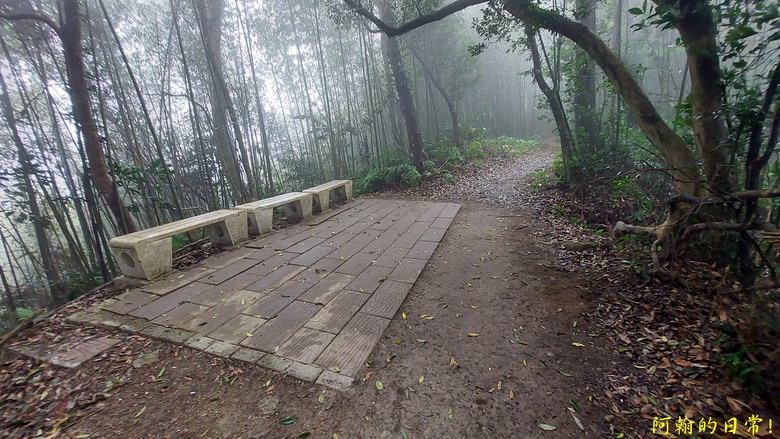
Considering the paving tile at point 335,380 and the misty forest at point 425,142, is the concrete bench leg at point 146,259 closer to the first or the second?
the misty forest at point 425,142

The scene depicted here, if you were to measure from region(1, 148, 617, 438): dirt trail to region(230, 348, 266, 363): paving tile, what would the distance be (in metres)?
0.04

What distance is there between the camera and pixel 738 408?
1253 mm

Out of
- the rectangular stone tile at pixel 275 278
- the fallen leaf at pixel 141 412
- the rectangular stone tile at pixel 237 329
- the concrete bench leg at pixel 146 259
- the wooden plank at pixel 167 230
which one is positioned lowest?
the fallen leaf at pixel 141 412

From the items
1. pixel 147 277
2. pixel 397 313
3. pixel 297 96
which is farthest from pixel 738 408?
pixel 297 96

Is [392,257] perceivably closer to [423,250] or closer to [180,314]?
[423,250]

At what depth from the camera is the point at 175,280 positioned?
2.75m

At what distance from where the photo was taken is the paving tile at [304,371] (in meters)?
1.60

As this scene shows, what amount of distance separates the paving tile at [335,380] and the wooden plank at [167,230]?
84.0 inches

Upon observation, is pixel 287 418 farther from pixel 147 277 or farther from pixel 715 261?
pixel 715 261

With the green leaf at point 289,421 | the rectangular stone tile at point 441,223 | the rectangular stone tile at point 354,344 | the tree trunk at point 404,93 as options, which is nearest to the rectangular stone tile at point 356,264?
the rectangular stone tile at point 354,344

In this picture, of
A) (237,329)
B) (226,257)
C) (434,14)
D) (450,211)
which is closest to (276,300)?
(237,329)

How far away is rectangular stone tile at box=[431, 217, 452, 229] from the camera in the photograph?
13.4 feet

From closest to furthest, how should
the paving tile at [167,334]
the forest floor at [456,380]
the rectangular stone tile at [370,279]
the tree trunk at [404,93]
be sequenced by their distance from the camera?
the forest floor at [456,380], the paving tile at [167,334], the rectangular stone tile at [370,279], the tree trunk at [404,93]

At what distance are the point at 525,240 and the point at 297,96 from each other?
25.3 ft
